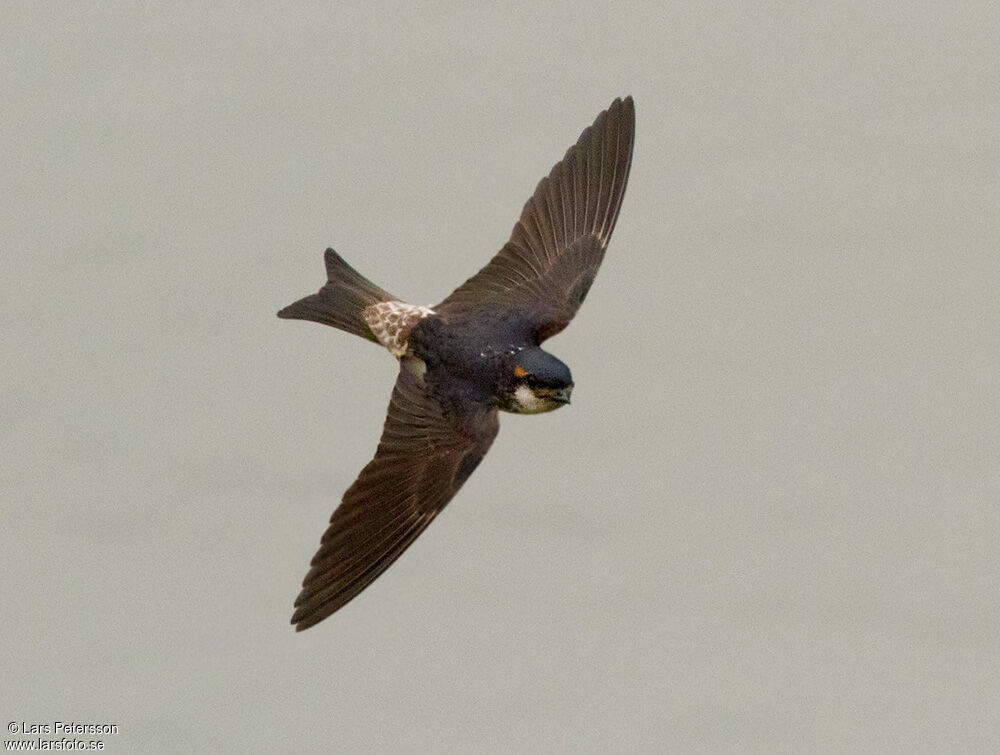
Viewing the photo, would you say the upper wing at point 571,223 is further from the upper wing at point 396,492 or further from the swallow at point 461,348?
the upper wing at point 396,492

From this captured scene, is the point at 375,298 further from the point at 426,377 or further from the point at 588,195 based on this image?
the point at 588,195

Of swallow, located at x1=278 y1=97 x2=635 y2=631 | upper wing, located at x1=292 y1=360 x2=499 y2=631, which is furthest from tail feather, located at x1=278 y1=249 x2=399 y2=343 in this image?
upper wing, located at x1=292 y1=360 x2=499 y2=631

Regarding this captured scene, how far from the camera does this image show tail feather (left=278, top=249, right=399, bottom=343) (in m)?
6.63

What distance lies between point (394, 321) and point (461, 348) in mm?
365

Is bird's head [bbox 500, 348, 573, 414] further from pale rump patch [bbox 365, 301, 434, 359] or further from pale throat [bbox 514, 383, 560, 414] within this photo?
pale rump patch [bbox 365, 301, 434, 359]

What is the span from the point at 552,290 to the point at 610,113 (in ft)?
2.57

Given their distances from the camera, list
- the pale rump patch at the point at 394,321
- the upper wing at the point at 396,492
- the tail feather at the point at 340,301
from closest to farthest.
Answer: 1. the upper wing at the point at 396,492
2. the pale rump patch at the point at 394,321
3. the tail feather at the point at 340,301

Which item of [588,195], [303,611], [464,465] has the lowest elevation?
[303,611]

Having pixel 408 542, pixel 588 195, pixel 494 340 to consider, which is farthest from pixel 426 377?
pixel 588 195

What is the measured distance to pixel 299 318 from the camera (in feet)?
21.8

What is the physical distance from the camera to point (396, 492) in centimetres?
593

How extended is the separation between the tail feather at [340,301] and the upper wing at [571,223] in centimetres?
35

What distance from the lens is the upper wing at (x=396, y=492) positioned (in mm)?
5746

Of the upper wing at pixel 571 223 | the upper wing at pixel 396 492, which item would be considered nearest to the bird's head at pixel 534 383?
the upper wing at pixel 396 492
